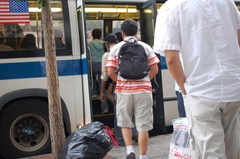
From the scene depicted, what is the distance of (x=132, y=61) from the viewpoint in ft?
13.3

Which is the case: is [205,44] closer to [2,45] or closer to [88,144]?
[88,144]

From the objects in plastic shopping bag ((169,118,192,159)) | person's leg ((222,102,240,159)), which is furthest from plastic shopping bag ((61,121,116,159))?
person's leg ((222,102,240,159))

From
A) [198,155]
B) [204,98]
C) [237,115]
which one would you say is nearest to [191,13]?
[204,98]

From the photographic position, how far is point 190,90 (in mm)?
2158

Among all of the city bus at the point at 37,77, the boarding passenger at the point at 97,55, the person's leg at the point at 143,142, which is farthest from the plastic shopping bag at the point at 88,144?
the boarding passenger at the point at 97,55

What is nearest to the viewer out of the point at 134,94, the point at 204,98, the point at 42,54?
the point at 204,98

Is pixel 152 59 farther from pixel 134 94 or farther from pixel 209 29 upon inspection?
pixel 209 29

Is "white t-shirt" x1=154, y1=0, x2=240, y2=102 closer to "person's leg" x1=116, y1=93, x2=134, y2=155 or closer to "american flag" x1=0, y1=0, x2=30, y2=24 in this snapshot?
"person's leg" x1=116, y1=93, x2=134, y2=155

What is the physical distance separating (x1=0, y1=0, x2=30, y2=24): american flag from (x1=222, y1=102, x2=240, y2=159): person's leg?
374 cm

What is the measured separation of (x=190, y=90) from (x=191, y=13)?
0.51 metres

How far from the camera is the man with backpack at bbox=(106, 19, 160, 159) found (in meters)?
4.04

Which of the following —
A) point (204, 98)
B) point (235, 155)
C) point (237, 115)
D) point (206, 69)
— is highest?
point (206, 69)

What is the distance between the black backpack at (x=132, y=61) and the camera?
13.2ft

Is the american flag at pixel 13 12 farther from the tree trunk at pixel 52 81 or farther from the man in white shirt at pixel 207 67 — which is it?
the man in white shirt at pixel 207 67
